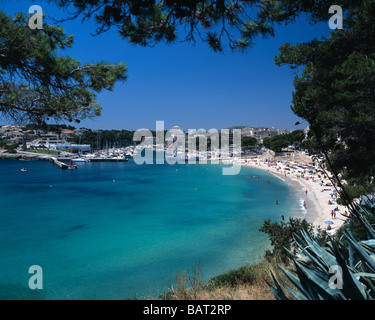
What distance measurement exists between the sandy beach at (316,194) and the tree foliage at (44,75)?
4337 mm

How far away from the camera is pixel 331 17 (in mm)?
4684

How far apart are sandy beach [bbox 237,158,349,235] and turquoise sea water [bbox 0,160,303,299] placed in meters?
1.51

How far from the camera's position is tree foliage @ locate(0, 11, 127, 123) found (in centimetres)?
335

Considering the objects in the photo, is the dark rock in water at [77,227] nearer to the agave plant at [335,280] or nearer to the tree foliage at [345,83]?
the tree foliage at [345,83]

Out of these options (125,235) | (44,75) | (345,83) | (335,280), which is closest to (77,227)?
(125,235)

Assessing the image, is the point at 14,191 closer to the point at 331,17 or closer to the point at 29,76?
the point at 29,76

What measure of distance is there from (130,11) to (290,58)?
4907 mm

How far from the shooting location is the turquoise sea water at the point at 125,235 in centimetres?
1155

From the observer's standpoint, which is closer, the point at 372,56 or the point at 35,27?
the point at 35,27

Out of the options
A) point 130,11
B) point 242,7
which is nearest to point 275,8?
point 242,7

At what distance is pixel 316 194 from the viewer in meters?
27.6

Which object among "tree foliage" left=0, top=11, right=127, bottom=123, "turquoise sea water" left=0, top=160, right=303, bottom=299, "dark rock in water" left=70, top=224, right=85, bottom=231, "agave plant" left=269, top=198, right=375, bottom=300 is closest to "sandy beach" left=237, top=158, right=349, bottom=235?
"turquoise sea water" left=0, top=160, right=303, bottom=299

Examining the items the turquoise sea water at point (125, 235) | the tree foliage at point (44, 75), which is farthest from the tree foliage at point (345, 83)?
the turquoise sea water at point (125, 235)

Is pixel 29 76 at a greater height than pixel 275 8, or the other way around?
pixel 275 8
